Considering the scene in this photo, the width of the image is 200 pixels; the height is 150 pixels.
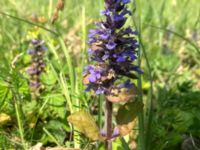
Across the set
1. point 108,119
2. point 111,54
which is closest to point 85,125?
point 108,119

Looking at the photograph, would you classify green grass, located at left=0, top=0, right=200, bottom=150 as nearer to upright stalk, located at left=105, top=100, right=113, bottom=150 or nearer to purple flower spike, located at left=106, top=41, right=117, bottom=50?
upright stalk, located at left=105, top=100, right=113, bottom=150

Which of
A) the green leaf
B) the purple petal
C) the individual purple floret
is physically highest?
the individual purple floret

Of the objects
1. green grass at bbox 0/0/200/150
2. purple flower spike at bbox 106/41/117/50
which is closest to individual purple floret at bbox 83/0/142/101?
purple flower spike at bbox 106/41/117/50

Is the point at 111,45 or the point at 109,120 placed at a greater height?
the point at 111,45

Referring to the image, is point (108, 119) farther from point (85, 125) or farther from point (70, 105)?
point (70, 105)

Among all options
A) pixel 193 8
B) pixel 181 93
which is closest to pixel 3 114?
pixel 181 93

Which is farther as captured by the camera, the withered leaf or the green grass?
the green grass

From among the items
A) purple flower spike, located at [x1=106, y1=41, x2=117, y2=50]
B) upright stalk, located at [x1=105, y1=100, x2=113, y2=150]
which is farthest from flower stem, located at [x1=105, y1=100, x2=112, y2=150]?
purple flower spike, located at [x1=106, y1=41, x2=117, y2=50]

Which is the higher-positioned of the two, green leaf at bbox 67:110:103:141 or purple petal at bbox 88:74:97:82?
purple petal at bbox 88:74:97:82

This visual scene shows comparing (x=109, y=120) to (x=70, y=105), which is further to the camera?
(x=70, y=105)

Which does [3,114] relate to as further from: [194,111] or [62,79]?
[194,111]

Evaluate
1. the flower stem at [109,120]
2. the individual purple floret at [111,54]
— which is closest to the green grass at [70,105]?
the flower stem at [109,120]

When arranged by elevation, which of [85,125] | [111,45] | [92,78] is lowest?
[85,125]
